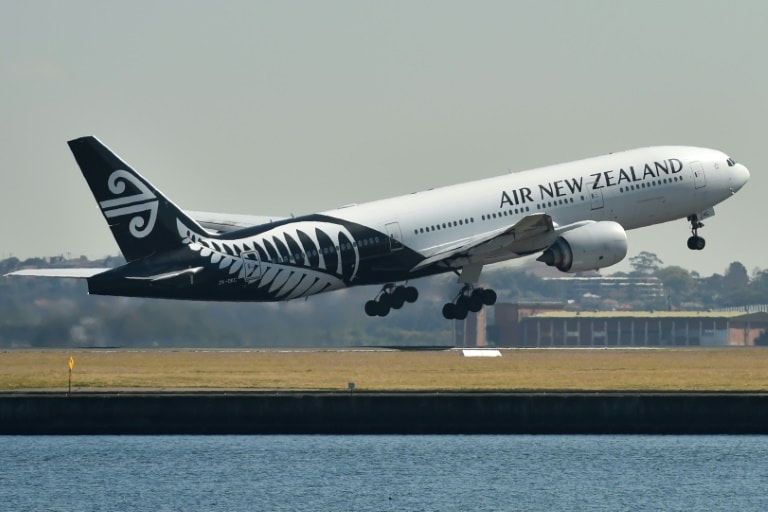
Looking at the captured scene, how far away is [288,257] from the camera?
93000 mm

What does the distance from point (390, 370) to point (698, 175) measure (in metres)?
20.3

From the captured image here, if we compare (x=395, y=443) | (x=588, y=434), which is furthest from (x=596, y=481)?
(x=395, y=443)

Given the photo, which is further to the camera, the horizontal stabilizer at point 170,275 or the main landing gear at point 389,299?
the main landing gear at point 389,299

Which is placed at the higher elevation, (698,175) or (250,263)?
(698,175)

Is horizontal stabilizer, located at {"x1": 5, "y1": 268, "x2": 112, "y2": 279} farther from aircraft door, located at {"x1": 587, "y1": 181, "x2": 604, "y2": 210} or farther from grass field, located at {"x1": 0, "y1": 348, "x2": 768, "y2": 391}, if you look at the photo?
aircraft door, located at {"x1": 587, "y1": 181, "x2": 604, "y2": 210}

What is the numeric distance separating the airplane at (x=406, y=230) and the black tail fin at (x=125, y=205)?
0.05 m

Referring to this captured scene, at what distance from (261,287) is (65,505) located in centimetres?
2119

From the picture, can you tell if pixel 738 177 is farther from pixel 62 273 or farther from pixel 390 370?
pixel 62 273

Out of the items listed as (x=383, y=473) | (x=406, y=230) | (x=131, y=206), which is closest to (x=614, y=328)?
(x=406, y=230)

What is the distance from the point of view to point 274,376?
99.7 m

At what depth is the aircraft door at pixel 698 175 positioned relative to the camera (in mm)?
103062

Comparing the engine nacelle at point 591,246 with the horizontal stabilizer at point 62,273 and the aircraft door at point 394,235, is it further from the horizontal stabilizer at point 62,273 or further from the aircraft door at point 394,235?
the horizontal stabilizer at point 62,273

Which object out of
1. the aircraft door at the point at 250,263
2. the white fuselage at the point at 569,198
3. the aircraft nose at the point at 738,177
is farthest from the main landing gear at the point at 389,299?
the aircraft nose at the point at 738,177

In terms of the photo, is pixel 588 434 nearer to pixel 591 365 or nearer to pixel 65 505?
pixel 591 365
